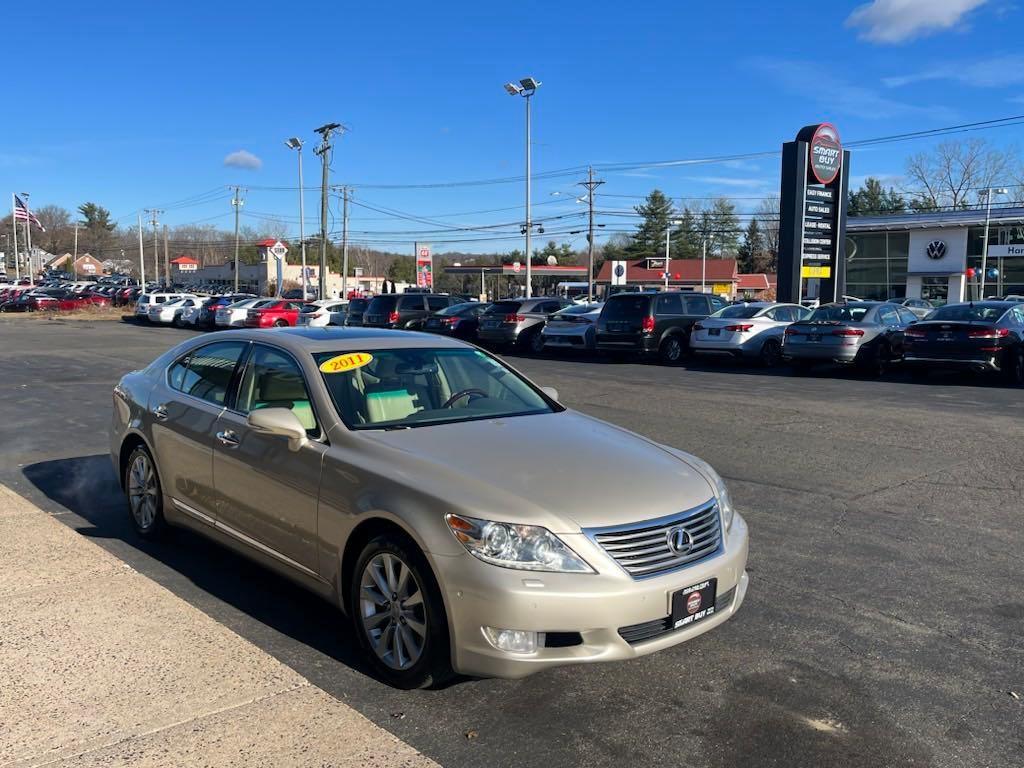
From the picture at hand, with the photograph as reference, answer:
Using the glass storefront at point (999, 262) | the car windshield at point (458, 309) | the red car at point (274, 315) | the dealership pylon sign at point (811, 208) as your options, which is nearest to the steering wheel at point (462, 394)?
the dealership pylon sign at point (811, 208)

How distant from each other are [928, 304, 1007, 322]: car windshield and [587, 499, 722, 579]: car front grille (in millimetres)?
13930

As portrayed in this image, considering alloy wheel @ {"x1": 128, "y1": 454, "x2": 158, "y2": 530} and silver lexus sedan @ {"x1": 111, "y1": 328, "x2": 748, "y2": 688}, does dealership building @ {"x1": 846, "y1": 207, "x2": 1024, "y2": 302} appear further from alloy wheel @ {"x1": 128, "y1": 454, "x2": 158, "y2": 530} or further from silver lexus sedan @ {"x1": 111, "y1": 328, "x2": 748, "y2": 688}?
alloy wheel @ {"x1": 128, "y1": 454, "x2": 158, "y2": 530}

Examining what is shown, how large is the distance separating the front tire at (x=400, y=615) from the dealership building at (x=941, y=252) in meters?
54.3

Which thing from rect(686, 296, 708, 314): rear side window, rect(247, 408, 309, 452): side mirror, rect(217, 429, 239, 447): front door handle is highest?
rect(686, 296, 708, 314): rear side window

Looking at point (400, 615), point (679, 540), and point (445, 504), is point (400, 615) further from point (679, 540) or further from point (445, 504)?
point (679, 540)

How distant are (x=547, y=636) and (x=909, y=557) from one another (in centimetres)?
325

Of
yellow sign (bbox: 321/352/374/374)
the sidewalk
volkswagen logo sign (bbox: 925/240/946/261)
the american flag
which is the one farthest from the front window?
the american flag

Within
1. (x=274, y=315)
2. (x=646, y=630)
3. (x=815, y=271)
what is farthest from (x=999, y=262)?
(x=646, y=630)

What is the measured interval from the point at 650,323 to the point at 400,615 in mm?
17533

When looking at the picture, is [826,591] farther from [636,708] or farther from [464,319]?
[464,319]

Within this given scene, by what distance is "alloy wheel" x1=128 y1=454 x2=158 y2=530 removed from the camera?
5730mm

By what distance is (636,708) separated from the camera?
11.8 feet

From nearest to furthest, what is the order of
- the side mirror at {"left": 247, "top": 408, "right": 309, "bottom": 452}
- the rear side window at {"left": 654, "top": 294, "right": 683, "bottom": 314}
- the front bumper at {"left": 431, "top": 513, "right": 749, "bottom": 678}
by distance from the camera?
the front bumper at {"left": 431, "top": 513, "right": 749, "bottom": 678}
the side mirror at {"left": 247, "top": 408, "right": 309, "bottom": 452}
the rear side window at {"left": 654, "top": 294, "right": 683, "bottom": 314}

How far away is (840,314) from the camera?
17859 mm
